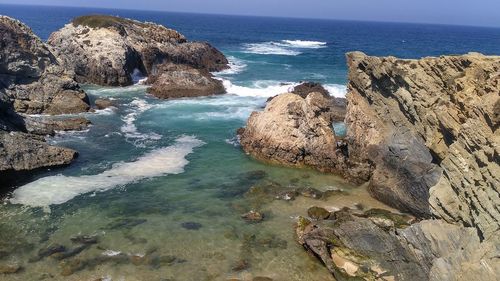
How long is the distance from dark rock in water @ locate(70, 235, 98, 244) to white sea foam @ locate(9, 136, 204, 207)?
191 inches

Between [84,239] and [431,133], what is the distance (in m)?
17.9

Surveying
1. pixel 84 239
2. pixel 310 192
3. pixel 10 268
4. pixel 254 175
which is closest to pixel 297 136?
pixel 254 175

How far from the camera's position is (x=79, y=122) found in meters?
40.6

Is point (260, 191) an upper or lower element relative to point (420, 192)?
lower

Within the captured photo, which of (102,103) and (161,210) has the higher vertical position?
(102,103)

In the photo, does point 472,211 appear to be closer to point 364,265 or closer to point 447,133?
point 447,133

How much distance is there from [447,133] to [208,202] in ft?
47.8

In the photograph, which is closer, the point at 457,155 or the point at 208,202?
the point at 457,155

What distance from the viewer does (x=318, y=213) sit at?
25578 millimetres

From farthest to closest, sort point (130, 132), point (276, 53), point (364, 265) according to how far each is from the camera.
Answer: point (276, 53) < point (130, 132) < point (364, 265)

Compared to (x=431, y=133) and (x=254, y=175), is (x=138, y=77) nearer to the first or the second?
(x=254, y=175)

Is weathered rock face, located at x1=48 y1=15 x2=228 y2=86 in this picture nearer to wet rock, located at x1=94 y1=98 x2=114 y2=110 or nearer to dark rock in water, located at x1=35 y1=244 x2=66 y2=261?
wet rock, located at x1=94 y1=98 x2=114 y2=110

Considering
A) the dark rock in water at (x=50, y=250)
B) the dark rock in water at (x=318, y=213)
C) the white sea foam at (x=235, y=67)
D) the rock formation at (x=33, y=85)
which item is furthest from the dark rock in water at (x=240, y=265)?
the white sea foam at (x=235, y=67)

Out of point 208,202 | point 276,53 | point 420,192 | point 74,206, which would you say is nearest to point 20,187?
point 74,206
